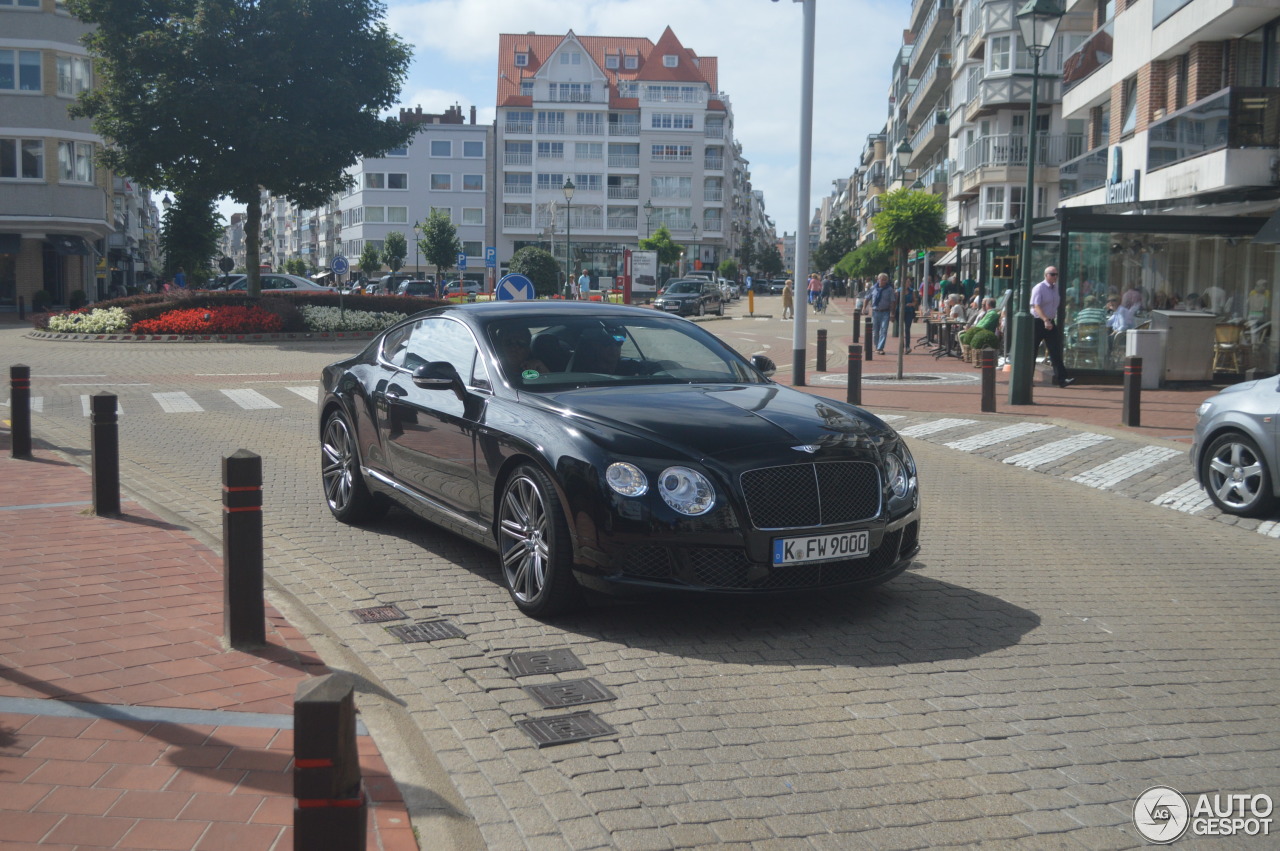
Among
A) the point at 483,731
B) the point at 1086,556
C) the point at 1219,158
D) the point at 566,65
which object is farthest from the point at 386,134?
the point at 566,65

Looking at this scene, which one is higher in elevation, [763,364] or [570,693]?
[763,364]

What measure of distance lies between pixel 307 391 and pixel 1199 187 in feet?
53.2

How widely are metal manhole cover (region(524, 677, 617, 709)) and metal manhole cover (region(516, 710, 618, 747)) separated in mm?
134

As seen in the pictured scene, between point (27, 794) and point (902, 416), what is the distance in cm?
1324

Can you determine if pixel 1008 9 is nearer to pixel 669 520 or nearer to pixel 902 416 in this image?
pixel 902 416

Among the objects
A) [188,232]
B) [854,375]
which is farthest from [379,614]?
[188,232]

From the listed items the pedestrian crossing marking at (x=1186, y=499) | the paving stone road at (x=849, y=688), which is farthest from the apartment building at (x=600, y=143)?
the paving stone road at (x=849, y=688)

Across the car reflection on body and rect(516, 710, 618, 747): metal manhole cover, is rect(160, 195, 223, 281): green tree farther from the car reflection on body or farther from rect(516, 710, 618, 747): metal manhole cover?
rect(516, 710, 618, 747): metal manhole cover

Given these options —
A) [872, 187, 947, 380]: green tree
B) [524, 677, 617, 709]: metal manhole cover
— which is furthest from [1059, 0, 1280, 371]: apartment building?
[524, 677, 617, 709]: metal manhole cover

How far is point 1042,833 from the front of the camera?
3.58 meters

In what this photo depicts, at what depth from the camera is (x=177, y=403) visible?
16.9 m

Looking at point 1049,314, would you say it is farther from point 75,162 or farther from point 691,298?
point 75,162

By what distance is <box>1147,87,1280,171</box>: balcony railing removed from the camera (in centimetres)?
2067

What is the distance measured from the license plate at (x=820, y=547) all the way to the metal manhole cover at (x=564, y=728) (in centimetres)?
127
